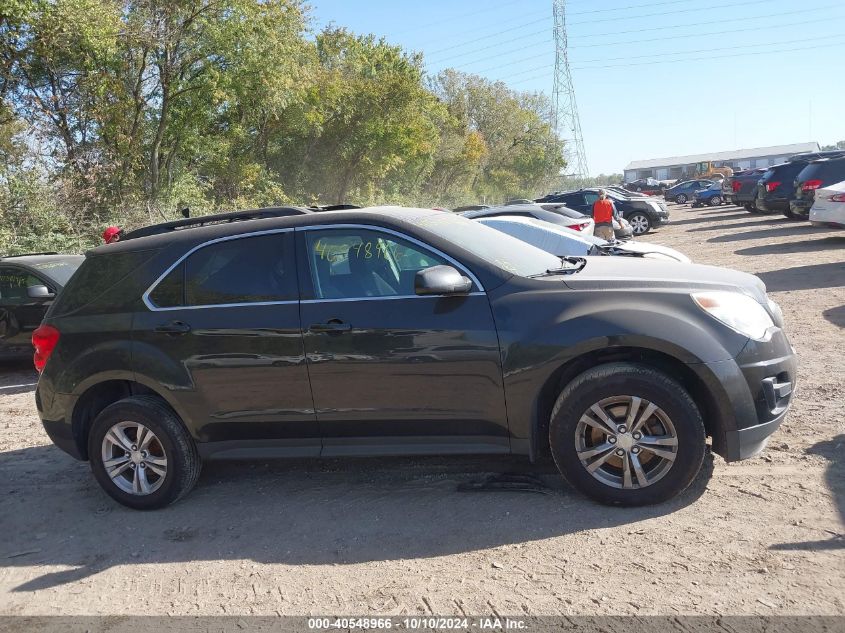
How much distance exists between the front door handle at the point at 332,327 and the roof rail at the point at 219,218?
85cm

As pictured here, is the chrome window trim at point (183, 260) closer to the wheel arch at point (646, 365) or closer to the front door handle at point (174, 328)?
the front door handle at point (174, 328)

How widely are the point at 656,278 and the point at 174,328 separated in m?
3.02

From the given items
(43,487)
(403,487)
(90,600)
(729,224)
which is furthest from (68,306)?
(729,224)

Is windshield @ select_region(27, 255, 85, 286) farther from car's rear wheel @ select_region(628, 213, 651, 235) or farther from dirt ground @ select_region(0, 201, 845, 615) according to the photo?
Answer: car's rear wheel @ select_region(628, 213, 651, 235)

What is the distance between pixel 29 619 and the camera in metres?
3.79

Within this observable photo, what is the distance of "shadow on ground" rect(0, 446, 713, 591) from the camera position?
423cm

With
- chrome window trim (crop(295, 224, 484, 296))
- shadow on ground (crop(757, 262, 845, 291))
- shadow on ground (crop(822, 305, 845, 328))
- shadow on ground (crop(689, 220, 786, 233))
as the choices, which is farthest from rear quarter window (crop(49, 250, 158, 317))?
shadow on ground (crop(689, 220, 786, 233))

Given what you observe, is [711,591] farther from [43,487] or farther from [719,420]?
[43,487]

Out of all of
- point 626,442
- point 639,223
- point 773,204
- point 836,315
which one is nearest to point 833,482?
point 626,442

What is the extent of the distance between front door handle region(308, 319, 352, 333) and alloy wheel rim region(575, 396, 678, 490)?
58.1 inches

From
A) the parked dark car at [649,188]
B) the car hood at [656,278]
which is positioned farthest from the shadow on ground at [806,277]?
the parked dark car at [649,188]

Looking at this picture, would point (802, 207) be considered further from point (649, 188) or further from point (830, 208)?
point (649, 188)

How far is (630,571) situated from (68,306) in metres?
4.04

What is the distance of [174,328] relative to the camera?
489 centimetres
